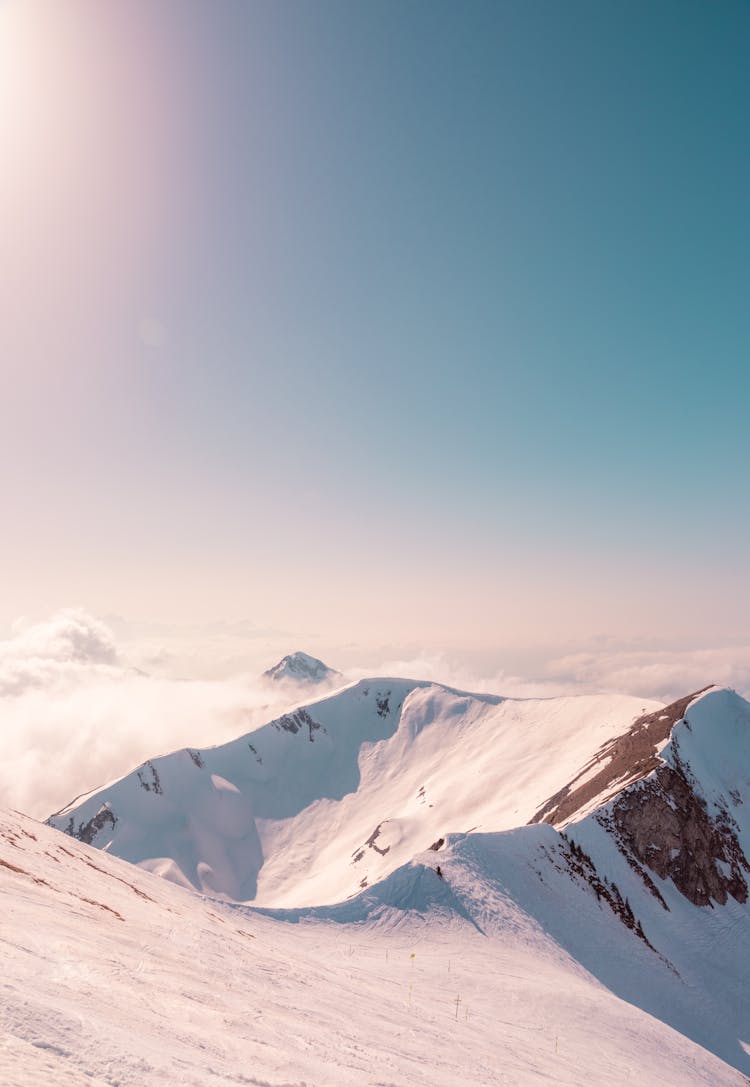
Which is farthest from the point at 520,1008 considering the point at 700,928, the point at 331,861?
the point at 331,861

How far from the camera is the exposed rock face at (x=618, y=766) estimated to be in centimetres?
Result: 7011

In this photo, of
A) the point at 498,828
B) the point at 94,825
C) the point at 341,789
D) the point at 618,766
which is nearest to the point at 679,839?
the point at 618,766

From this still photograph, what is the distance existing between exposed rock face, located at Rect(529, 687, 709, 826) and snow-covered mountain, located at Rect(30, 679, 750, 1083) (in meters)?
0.54

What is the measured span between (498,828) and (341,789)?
84998 millimetres

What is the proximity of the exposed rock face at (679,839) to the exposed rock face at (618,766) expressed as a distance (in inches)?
110

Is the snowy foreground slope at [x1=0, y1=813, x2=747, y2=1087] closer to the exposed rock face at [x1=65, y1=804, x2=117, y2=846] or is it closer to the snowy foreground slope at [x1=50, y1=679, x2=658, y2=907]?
the snowy foreground slope at [x1=50, y1=679, x2=658, y2=907]

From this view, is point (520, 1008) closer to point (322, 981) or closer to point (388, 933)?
point (388, 933)

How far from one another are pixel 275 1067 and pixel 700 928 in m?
65.8

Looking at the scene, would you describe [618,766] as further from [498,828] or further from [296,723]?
[296,723]

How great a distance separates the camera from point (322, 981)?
1798cm

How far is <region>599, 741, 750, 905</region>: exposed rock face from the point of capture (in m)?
58.1

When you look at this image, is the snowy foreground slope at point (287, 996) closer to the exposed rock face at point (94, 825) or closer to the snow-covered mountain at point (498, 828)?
the snow-covered mountain at point (498, 828)

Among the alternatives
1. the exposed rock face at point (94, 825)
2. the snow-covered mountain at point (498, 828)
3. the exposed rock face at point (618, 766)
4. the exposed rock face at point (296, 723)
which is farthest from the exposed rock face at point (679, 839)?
the exposed rock face at point (296, 723)

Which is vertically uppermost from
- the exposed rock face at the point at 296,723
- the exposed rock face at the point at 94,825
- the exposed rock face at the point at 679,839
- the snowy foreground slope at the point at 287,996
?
the snowy foreground slope at the point at 287,996
